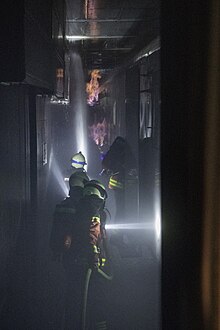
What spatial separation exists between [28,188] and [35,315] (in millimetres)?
2140

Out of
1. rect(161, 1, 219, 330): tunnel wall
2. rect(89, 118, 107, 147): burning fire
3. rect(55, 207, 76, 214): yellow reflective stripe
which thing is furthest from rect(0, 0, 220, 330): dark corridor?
rect(89, 118, 107, 147): burning fire

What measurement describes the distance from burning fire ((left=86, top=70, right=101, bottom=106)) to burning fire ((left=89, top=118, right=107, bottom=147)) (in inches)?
81.1

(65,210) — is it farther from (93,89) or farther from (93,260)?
(93,89)

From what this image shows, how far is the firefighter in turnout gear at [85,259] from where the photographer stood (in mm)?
5047

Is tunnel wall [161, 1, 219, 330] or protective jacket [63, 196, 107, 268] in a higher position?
tunnel wall [161, 1, 219, 330]

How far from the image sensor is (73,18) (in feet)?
37.4

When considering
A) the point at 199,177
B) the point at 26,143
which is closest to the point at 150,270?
the point at 26,143

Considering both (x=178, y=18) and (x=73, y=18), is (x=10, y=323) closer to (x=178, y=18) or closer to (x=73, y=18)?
(x=178, y=18)

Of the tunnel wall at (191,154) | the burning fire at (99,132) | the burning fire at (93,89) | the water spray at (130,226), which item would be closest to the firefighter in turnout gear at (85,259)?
the tunnel wall at (191,154)

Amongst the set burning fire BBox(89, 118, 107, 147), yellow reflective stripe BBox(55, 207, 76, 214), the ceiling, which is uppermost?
the ceiling

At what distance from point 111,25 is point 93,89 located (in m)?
15.9

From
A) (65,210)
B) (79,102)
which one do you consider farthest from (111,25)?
(79,102)

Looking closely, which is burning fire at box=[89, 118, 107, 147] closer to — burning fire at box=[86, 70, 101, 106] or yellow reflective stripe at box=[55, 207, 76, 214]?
burning fire at box=[86, 70, 101, 106]

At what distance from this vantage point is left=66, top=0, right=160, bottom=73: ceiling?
995 centimetres
